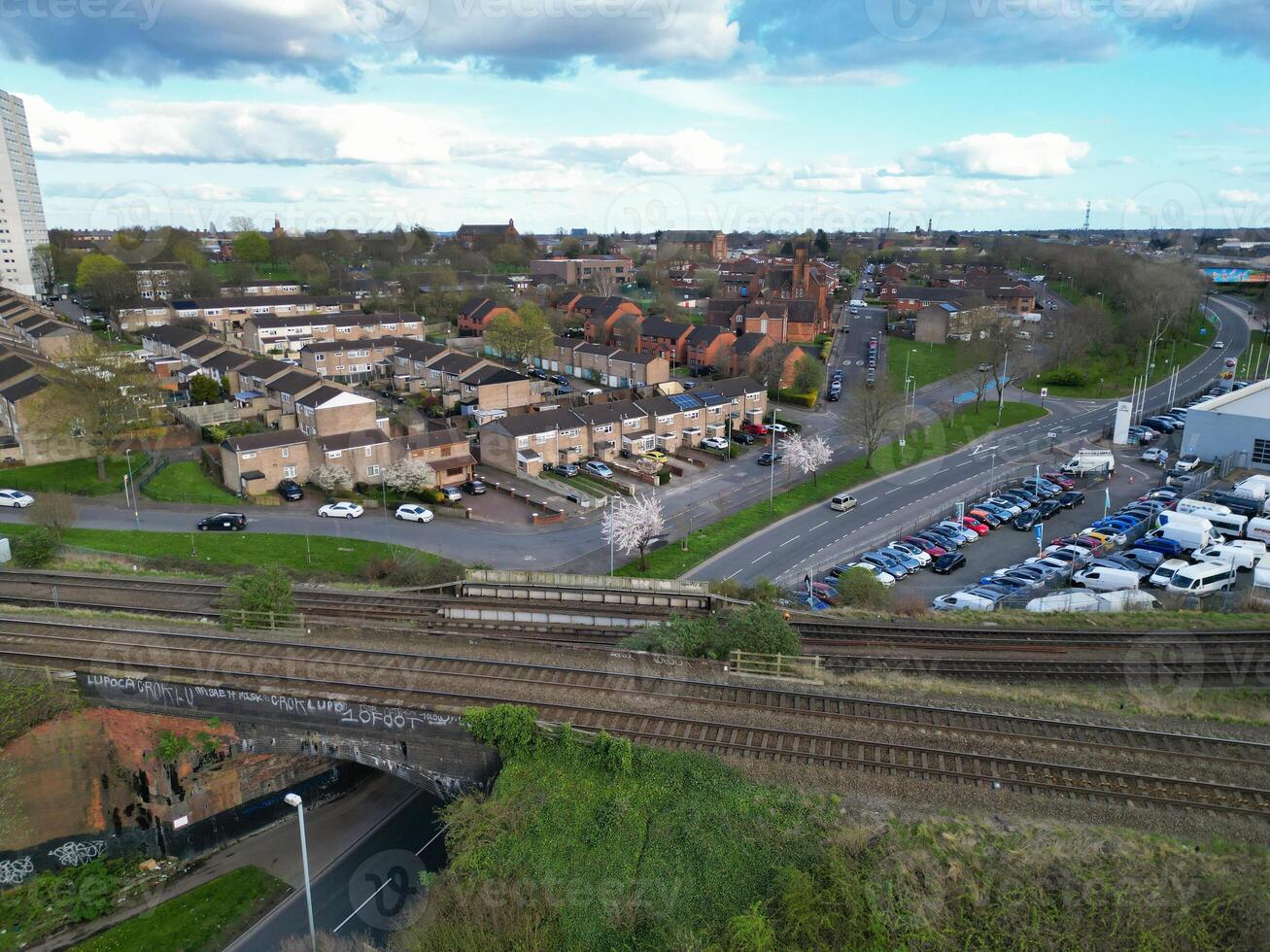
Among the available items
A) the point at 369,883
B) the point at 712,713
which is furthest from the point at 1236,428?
the point at 369,883

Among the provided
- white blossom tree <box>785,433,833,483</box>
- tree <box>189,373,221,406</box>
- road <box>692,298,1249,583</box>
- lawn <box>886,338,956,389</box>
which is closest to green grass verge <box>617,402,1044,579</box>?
road <box>692,298,1249,583</box>

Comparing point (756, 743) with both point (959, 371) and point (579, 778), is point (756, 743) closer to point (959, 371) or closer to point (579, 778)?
point (579, 778)

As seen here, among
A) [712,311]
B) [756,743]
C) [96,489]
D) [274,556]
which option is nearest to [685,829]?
[756,743]

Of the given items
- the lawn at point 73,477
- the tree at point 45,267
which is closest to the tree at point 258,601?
the lawn at point 73,477

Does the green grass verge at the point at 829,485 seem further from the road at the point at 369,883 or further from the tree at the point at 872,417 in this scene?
the road at the point at 369,883

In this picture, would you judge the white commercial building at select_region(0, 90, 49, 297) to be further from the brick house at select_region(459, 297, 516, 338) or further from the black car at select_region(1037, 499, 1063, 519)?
the black car at select_region(1037, 499, 1063, 519)

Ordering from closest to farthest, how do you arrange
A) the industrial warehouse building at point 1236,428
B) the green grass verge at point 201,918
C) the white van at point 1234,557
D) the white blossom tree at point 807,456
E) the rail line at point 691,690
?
the rail line at point 691,690 < the green grass verge at point 201,918 < the white van at point 1234,557 < the industrial warehouse building at point 1236,428 < the white blossom tree at point 807,456
